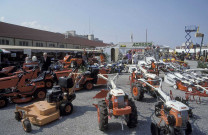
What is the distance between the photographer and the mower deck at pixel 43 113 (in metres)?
4.50

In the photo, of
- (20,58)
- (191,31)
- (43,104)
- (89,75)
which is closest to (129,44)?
(191,31)

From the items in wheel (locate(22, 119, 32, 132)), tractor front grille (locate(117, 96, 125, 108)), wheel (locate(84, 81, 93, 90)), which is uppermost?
tractor front grille (locate(117, 96, 125, 108))

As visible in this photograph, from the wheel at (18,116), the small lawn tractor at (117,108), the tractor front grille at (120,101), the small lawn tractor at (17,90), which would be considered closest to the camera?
the small lawn tractor at (117,108)

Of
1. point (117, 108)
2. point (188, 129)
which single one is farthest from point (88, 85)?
point (188, 129)

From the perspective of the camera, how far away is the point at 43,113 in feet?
15.3

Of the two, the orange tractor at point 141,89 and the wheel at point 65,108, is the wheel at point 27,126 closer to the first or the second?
the wheel at point 65,108

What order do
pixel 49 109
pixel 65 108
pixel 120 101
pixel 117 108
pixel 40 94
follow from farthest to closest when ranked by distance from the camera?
pixel 40 94
pixel 65 108
pixel 49 109
pixel 120 101
pixel 117 108

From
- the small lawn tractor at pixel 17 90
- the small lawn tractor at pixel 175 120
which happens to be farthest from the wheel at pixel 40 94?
the small lawn tractor at pixel 175 120

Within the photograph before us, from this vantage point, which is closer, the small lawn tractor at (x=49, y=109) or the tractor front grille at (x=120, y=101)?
the tractor front grille at (x=120, y=101)

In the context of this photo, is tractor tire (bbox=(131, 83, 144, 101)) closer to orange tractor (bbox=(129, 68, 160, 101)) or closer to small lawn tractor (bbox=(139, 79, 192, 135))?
orange tractor (bbox=(129, 68, 160, 101))

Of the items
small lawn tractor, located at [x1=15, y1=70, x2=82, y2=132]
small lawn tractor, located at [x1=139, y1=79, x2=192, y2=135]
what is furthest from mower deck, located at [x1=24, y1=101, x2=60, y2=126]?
small lawn tractor, located at [x1=139, y1=79, x2=192, y2=135]

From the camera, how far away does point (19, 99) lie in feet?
21.0

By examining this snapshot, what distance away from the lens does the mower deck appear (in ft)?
14.8

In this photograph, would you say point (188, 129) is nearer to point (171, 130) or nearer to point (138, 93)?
point (171, 130)
